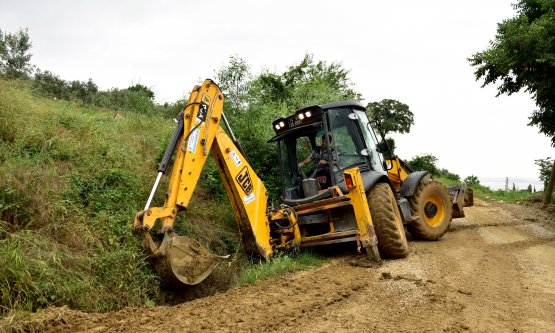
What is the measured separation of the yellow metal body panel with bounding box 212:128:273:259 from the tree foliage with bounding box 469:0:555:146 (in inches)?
318

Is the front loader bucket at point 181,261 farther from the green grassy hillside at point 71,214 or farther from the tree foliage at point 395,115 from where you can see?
the tree foliage at point 395,115

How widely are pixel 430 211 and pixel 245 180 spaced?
12.2 ft

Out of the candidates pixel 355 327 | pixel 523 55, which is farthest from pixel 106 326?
pixel 523 55

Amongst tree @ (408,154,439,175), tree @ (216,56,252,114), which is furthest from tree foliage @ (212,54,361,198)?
tree @ (408,154,439,175)

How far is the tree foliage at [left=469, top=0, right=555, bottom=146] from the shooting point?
10.3m

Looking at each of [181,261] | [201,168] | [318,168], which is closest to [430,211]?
[318,168]

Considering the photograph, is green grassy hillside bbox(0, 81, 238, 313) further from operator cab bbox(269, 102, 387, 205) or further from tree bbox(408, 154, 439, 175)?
tree bbox(408, 154, 439, 175)

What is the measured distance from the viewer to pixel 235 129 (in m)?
9.19

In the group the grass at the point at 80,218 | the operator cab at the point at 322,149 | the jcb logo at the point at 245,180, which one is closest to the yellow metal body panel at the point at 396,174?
the operator cab at the point at 322,149

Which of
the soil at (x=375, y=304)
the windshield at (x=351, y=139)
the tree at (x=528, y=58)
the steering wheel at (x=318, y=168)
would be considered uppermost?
the tree at (x=528, y=58)

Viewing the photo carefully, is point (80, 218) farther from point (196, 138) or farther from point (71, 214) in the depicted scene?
point (196, 138)

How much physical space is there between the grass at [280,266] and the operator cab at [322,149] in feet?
2.67

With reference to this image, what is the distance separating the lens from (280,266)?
5.31 metres

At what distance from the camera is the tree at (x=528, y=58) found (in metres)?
10.3
